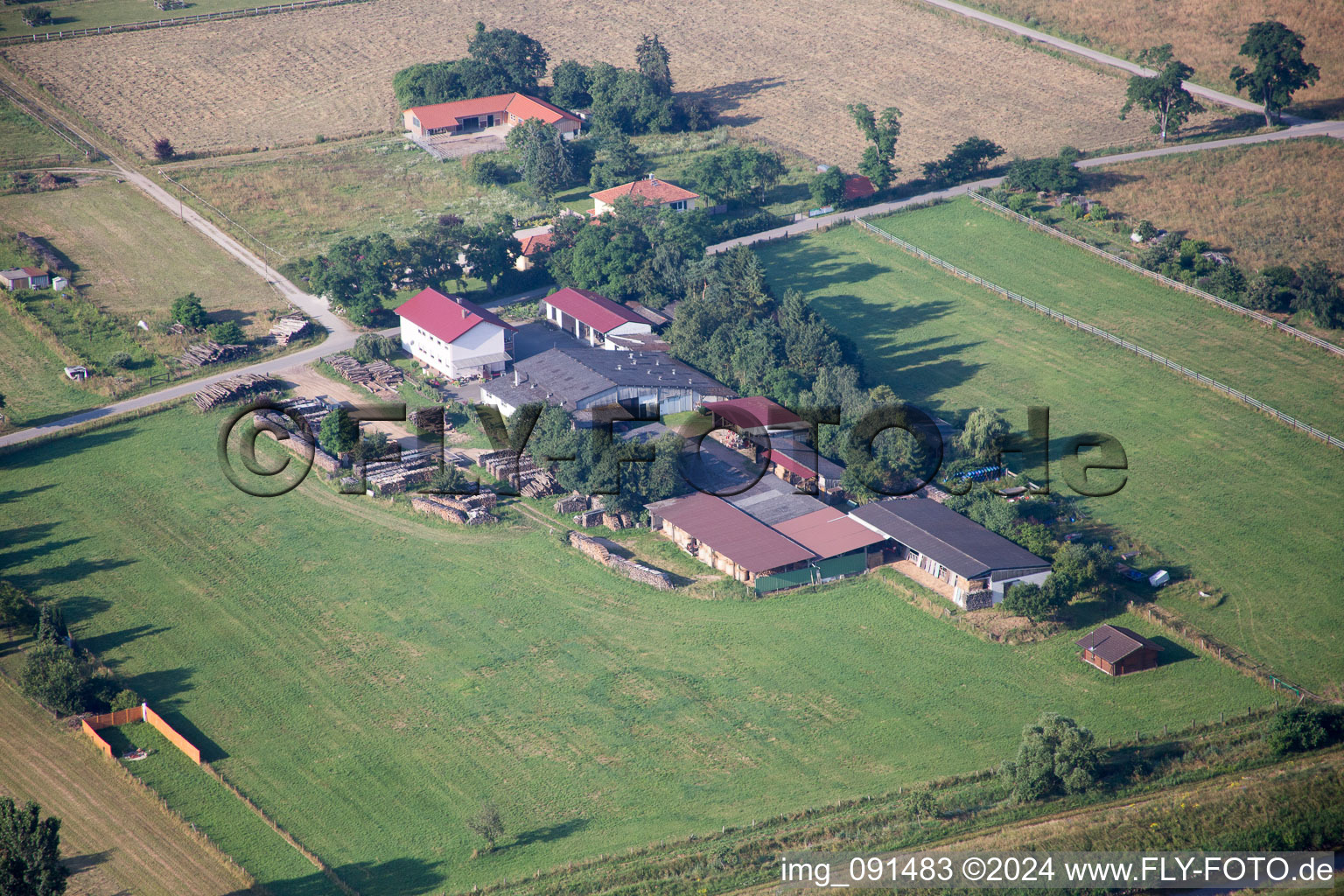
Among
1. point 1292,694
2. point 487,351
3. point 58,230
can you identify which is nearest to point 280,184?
point 58,230

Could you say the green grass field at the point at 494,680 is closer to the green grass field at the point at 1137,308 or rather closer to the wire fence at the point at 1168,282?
the green grass field at the point at 1137,308

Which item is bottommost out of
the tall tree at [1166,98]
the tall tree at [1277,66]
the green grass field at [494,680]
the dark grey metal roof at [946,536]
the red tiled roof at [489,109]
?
the green grass field at [494,680]

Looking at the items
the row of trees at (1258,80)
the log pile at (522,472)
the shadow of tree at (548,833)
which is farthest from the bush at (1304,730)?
the row of trees at (1258,80)

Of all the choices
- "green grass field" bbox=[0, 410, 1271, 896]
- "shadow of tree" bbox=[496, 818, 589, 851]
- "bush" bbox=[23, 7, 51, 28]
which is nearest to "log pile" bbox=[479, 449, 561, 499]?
"green grass field" bbox=[0, 410, 1271, 896]

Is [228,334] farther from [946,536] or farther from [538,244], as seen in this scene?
[946,536]

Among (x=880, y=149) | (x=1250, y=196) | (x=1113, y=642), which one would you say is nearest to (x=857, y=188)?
(x=880, y=149)

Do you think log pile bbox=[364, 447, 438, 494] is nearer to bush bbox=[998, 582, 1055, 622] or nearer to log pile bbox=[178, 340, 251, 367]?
log pile bbox=[178, 340, 251, 367]
